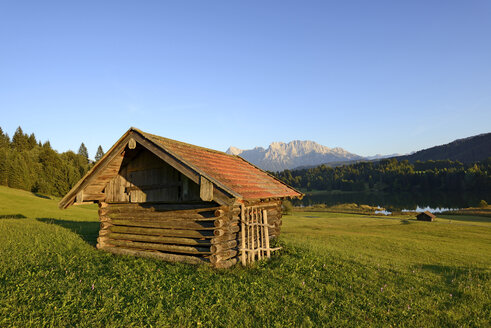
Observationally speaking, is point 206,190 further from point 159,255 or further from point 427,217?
point 427,217

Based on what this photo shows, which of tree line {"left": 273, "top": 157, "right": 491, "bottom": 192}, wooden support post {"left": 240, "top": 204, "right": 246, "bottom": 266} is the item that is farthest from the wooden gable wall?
tree line {"left": 273, "top": 157, "right": 491, "bottom": 192}

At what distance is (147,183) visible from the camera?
37.4ft

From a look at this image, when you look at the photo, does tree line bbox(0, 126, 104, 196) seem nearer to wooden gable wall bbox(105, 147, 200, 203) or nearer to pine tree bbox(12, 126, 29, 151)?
pine tree bbox(12, 126, 29, 151)

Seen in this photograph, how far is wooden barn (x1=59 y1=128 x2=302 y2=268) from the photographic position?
938 centimetres

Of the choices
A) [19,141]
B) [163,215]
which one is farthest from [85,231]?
[19,141]

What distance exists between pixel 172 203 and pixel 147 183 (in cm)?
166

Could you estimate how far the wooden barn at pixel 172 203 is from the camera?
9.38 meters

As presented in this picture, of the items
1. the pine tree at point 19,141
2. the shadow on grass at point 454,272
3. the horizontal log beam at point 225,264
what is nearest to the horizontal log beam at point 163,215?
the horizontal log beam at point 225,264

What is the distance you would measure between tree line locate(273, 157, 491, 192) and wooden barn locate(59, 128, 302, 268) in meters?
140

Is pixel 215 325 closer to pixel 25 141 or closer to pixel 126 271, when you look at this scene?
pixel 126 271

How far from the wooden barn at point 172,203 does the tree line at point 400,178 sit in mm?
139723

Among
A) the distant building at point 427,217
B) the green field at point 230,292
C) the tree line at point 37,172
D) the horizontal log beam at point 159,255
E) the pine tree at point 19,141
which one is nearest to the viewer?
the green field at point 230,292

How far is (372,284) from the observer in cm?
861

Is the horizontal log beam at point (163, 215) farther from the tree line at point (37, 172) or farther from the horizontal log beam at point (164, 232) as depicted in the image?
the tree line at point (37, 172)
